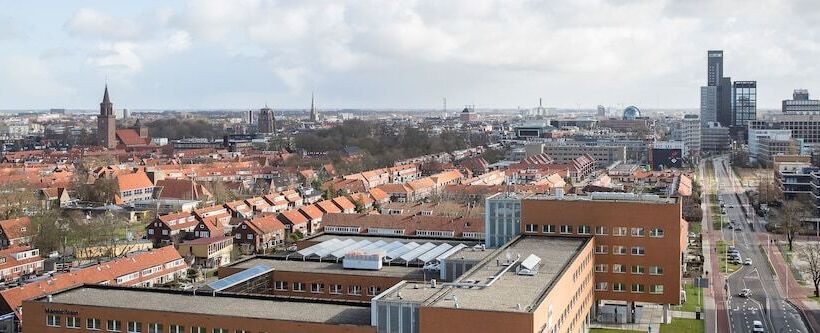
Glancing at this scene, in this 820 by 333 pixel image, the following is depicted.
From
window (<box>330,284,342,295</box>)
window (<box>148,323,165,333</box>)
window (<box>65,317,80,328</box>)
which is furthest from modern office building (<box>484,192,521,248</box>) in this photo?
window (<box>65,317,80,328</box>)

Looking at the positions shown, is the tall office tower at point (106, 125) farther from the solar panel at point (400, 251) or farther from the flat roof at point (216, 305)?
the flat roof at point (216, 305)

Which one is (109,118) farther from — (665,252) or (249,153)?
(665,252)

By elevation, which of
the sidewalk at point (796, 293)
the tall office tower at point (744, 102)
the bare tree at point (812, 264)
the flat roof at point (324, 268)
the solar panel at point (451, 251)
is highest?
the tall office tower at point (744, 102)

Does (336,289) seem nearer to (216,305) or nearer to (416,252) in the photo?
(416,252)

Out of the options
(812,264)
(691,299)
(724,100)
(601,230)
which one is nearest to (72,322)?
(601,230)

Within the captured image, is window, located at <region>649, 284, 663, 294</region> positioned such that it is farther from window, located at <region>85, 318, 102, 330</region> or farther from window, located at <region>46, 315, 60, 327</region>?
window, located at <region>46, 315, 60, 327</region>

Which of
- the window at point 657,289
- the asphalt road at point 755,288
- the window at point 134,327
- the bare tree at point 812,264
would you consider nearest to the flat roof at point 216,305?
the window at point 134,327
